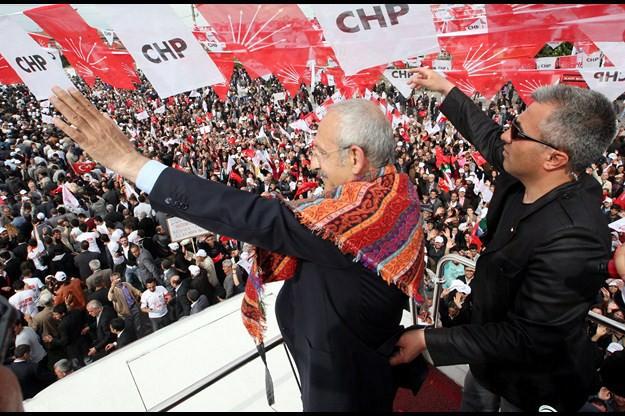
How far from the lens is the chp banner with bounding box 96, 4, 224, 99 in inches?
169

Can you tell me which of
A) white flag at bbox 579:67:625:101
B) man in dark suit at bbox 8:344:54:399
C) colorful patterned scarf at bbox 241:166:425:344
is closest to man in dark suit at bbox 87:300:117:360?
man in dark suit at bbox 8:344:54:399

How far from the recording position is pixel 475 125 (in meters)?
2.52

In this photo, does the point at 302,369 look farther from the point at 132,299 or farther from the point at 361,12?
the point at 132,299

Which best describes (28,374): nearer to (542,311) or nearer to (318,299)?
(318,299)

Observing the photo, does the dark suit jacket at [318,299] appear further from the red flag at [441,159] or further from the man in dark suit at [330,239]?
the red flag at [441,159]

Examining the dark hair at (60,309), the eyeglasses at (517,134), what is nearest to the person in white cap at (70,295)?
the dark hair at (60,309)

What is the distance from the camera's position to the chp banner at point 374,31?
12.8ft

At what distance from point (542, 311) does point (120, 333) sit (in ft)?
19.5

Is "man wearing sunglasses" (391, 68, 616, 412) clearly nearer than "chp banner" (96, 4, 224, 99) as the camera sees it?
Yes

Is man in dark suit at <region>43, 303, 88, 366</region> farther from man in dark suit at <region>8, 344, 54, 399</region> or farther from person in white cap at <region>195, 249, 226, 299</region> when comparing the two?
person in white cap at <region>195, 249, 226, 299</region>

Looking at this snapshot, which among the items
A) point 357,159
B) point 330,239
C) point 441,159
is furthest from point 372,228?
point 441,159

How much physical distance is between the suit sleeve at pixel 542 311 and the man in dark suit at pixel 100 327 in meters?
5.81

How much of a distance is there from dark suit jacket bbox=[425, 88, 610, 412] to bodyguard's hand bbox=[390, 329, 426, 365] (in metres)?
0.04

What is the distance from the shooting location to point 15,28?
21.1 feet
